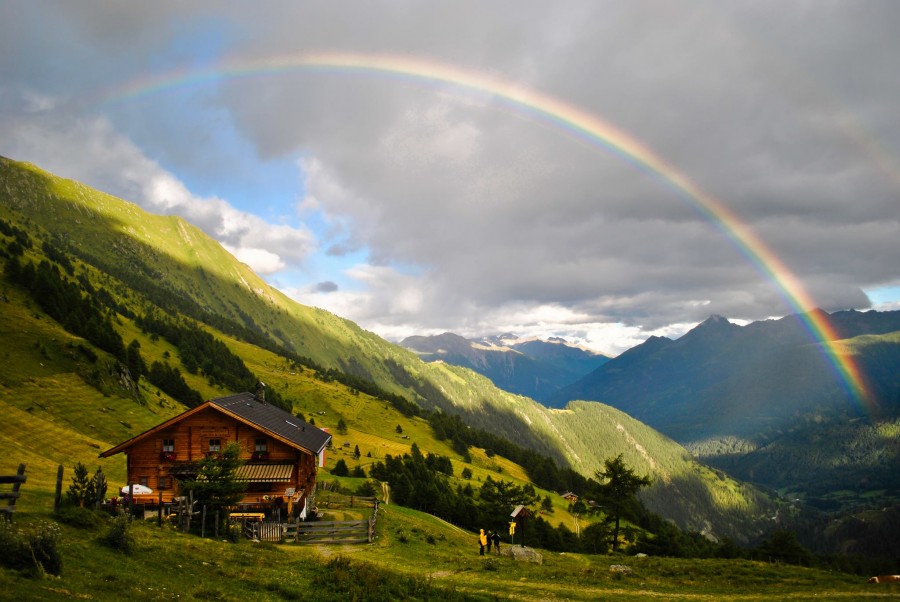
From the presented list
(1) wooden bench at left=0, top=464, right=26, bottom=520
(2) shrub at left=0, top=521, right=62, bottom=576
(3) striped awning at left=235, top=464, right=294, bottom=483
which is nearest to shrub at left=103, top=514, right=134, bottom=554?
(1) wooden bench at left=0, top=464, right=26, bottom=520

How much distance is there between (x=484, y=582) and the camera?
26359mm

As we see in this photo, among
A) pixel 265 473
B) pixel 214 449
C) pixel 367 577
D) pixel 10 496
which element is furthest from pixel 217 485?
pixel 214 449

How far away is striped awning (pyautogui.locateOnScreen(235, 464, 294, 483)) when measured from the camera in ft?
154

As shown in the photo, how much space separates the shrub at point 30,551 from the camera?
1455 centimetres

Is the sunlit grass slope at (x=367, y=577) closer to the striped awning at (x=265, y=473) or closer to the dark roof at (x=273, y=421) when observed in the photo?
the striped awning at (x=265, y=473)

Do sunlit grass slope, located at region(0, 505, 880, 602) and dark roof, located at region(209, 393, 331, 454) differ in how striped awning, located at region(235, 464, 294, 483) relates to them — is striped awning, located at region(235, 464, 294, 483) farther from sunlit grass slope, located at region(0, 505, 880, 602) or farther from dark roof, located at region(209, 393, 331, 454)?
sunlit grass slope, located at region(0, 505, 880, 602)

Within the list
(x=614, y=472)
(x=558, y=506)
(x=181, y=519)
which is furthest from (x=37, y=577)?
(x=558, y=506)

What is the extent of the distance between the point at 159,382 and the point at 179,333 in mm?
67009

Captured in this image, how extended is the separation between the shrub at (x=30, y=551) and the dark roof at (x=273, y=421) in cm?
3336

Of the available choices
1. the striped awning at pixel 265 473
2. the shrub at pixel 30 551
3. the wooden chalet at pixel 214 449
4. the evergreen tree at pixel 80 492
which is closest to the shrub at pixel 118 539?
the shrub at pixel 30 551

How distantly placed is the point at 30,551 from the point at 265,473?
34.5 metres

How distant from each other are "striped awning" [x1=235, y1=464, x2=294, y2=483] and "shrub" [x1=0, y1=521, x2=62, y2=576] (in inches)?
1270

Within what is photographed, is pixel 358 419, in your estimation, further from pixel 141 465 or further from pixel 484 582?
pixel 484 582

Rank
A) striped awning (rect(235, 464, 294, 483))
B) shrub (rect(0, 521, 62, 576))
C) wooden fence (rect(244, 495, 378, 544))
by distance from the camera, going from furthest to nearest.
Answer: striped awning (rect(235, 464, 294, 483)) < wooden fence (rect(244, 495, 378, 544)) < shrub (rect(0, 521, 62, 576))
